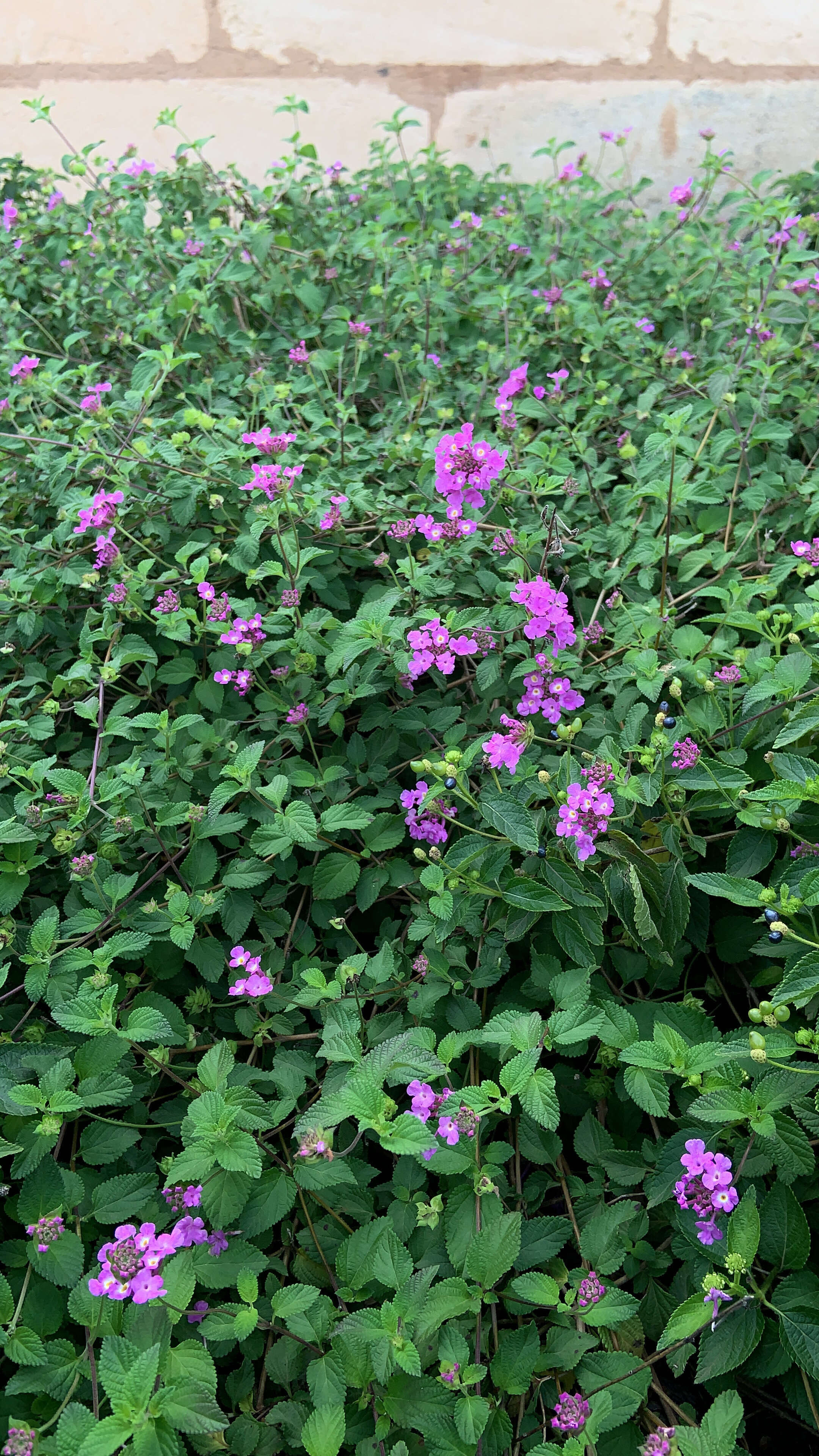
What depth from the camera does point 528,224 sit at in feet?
11.7

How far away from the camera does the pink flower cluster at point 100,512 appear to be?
1.95 m

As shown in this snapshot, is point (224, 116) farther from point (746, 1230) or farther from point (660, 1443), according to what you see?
point (660, 1443)

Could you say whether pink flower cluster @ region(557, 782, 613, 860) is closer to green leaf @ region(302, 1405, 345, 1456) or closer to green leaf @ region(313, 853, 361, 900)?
green leaf @ region(313, 853, 361, 900)

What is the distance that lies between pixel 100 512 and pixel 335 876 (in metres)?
0.93

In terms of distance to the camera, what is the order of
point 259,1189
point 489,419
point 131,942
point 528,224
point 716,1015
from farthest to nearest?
point 528,224
point 489,419
point 716,1015
point 131,942
point 259,1189

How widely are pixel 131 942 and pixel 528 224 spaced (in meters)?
3.19

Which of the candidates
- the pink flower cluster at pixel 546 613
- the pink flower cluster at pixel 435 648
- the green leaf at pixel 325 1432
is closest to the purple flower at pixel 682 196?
the pink flower cluster at pixel 546 613

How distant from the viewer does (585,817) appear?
1.41 m

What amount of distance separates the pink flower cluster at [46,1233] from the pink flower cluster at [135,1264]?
76 millimetres

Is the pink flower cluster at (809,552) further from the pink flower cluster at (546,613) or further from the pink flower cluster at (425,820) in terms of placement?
the pink flower cluster at (425,820)

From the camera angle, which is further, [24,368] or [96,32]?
[96,32]

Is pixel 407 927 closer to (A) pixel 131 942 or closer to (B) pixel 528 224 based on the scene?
(A) pixel 131 942

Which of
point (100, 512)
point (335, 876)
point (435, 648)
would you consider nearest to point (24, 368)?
point (100, 512)

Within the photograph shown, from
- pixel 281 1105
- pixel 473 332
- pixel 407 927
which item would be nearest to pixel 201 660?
pixel 407 927
